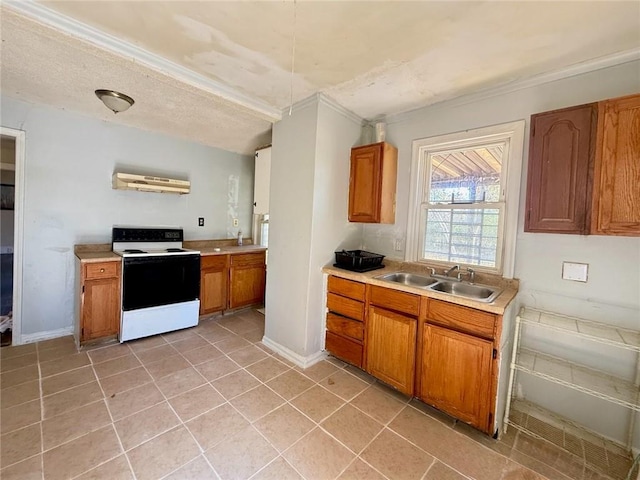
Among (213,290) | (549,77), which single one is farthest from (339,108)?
(213,290)

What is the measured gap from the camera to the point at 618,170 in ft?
4.76

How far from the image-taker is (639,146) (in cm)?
139

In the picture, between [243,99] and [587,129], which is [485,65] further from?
[243,99]

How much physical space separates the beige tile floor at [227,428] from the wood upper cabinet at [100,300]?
0.25 metres

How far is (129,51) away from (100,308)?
2.28 m

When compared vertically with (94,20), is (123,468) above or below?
below

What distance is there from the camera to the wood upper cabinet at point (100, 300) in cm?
255

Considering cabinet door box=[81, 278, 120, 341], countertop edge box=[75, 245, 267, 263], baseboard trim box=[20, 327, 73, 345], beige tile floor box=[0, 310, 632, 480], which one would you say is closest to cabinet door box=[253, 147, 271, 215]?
countertop edge box=[75, 245, 267, 263]

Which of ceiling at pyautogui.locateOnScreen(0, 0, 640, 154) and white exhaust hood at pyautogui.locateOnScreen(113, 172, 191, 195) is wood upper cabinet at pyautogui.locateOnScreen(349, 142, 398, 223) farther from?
white exhaust hood at pyautogui.locateOnScreen(113, 172, 191, 195)

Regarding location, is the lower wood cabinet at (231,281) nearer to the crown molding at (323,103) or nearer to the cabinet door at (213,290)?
the cabinet door at (213,290)

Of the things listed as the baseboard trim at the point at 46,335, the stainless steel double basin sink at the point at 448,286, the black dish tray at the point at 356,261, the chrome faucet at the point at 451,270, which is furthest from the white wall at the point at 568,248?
the baseboard trim at the point at 46,335

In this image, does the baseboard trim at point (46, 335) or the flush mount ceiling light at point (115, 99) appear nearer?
the flush mount ceiling light at point (115, 99)

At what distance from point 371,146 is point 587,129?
4.88ft

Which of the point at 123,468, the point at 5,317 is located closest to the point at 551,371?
the point at 123,468
